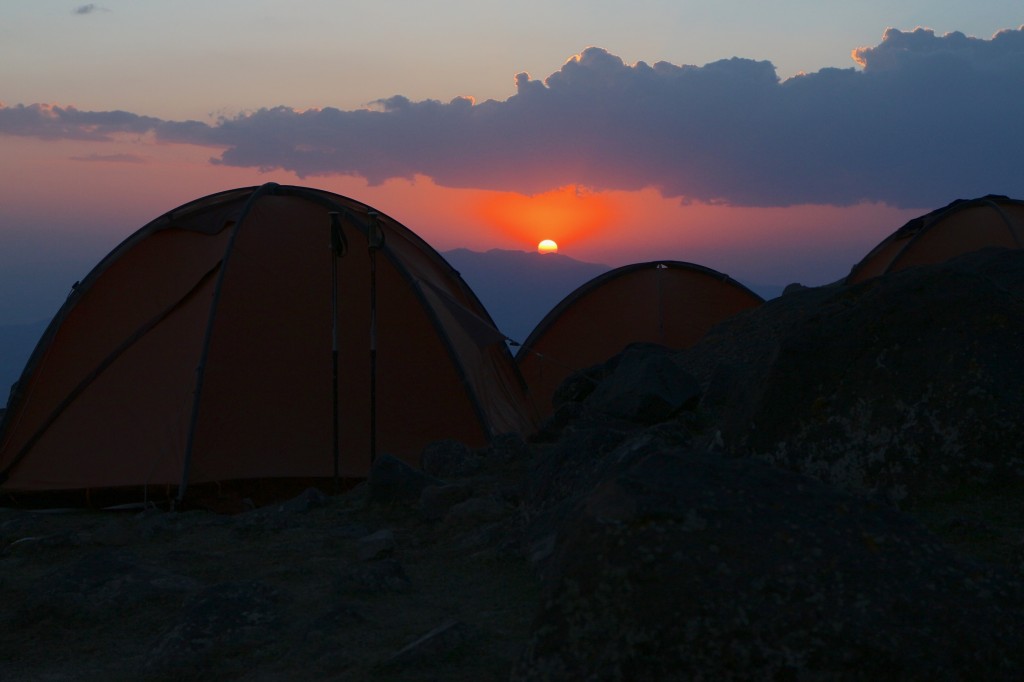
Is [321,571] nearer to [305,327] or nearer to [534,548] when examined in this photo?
[534,548]

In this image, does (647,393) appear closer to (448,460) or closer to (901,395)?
(448,460)

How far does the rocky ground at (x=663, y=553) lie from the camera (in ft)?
10.7

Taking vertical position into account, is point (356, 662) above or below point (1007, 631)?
below

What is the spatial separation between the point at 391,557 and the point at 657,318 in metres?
11.9

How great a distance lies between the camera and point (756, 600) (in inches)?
129

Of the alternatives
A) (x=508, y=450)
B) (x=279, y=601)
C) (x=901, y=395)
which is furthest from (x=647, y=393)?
(x=279, y=601)

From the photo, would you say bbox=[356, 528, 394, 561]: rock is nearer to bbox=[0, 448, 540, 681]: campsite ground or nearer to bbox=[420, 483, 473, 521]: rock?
bbox=[0, 448, 540, 681]: campsite ground

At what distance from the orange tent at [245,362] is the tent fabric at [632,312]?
599cm

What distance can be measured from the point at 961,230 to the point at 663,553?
→ 15665 mm

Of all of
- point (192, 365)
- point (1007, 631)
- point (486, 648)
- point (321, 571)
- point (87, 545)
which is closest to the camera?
point (1007, 631)

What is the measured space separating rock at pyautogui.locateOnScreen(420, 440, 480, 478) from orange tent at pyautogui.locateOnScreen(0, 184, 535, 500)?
1.39 m

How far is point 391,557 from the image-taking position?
625 centimetres

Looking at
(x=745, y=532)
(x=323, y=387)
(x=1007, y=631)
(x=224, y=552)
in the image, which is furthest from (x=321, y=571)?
(x=323, y=387)

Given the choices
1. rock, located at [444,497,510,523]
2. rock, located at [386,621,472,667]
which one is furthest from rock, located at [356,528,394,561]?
rock, located at [386,621,472,667]
